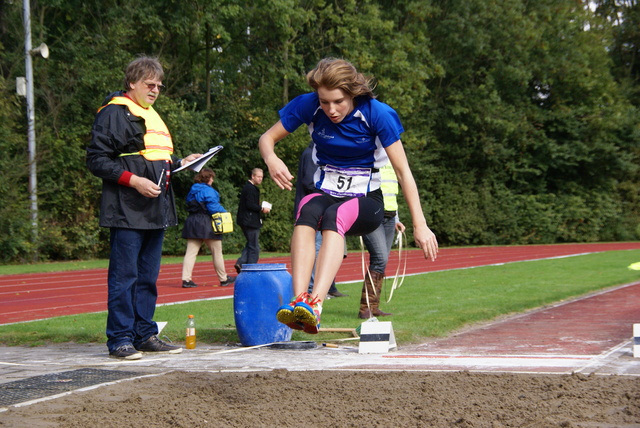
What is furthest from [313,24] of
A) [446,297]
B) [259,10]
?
[446,297]

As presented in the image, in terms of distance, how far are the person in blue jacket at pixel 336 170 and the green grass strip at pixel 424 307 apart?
2.35 m

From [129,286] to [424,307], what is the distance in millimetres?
4471

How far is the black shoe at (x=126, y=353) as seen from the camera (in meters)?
6.20

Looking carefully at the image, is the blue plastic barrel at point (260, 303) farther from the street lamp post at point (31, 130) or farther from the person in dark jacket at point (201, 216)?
the street lamp post at point (31, 130)

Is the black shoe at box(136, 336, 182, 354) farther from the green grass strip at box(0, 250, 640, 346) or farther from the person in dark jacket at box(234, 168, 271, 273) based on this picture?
the person in dark jacket at box(234, 168, 271, 273)

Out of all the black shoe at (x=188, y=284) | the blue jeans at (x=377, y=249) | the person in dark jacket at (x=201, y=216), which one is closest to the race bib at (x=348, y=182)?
the blue jeans at (x=377, y=249)

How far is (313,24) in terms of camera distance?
2959 cm

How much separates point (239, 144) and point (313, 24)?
6692 mm

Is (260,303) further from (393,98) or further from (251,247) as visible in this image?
(393,98)

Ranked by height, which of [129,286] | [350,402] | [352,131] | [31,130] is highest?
[31,130]

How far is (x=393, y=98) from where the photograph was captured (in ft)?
95.8

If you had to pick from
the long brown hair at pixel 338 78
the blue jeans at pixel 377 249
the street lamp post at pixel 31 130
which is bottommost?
the blue jeans at pixel 377 249

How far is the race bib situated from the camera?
526cm

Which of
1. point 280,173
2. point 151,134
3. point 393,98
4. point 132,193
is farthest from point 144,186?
point 393,98
